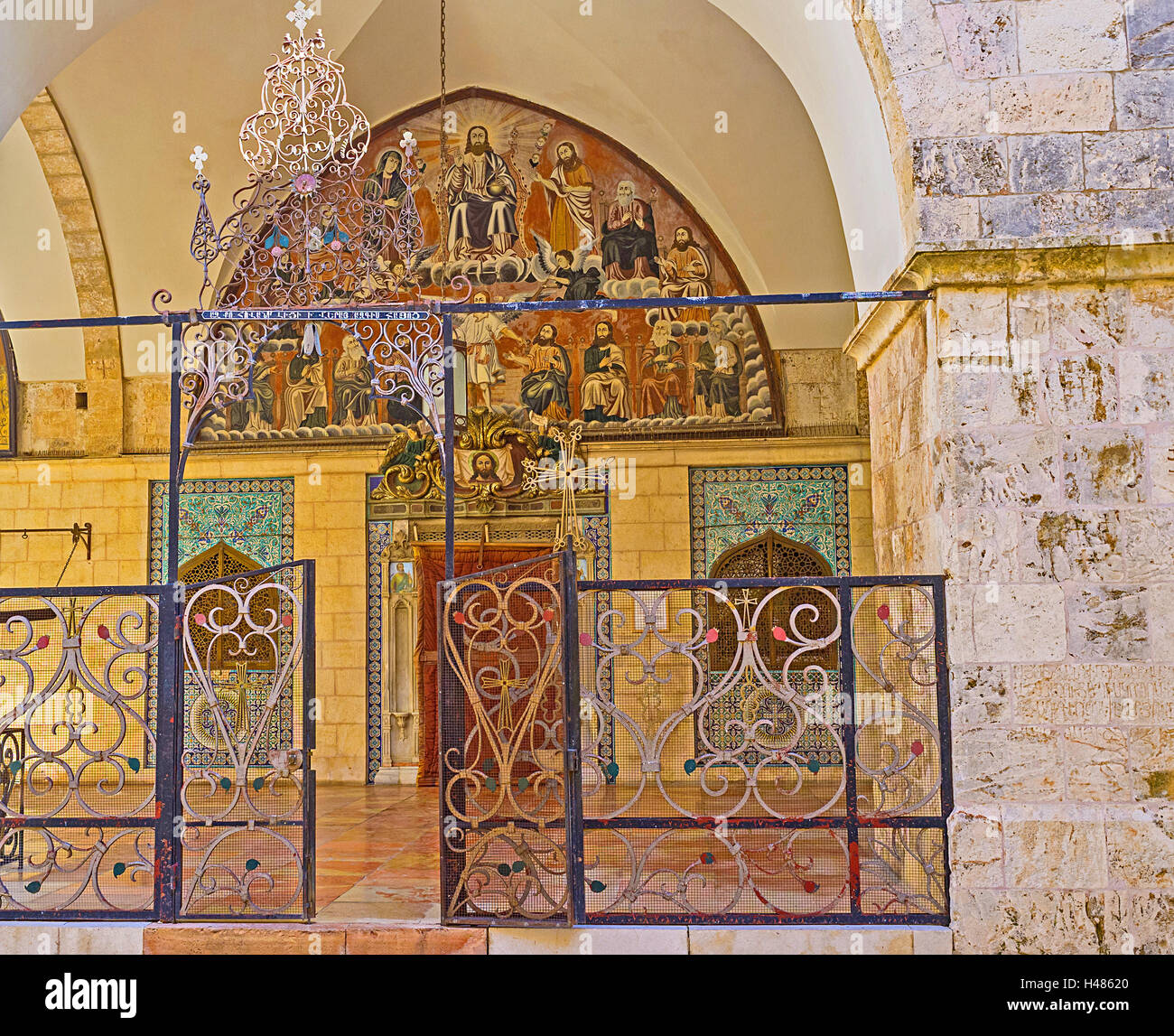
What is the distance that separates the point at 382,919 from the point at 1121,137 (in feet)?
13.9

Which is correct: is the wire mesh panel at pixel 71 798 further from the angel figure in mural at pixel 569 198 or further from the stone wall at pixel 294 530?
the angel figure in mural at pixel 569 198

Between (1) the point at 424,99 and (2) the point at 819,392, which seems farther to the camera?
(1) the point at 424,99

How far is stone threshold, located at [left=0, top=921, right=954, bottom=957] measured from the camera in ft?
13.4

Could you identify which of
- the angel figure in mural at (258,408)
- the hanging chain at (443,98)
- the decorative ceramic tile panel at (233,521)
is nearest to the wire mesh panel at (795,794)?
the hanging chain at (443,98)

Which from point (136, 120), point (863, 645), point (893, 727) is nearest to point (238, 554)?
point (136, 120)

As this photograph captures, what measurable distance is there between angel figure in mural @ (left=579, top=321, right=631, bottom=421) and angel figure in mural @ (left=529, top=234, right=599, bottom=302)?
1.17 feet

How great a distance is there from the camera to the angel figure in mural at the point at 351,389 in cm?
948

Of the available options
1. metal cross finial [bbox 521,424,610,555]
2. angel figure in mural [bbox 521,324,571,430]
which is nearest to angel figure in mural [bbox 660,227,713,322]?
angel figure in mural [bbox 521,324,571,430]

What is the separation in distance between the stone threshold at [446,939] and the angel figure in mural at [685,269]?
6.28 m

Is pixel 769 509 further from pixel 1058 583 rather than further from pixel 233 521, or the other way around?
pixel 1058 583

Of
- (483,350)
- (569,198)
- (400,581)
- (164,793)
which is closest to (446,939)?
(164,793)

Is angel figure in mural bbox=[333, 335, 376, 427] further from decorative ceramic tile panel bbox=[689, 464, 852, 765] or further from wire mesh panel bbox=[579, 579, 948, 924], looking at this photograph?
wire mesh panel bbox=[579, 579, 948, 924]

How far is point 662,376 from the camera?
369 inches

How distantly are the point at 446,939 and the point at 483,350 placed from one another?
Result: 242 inches
